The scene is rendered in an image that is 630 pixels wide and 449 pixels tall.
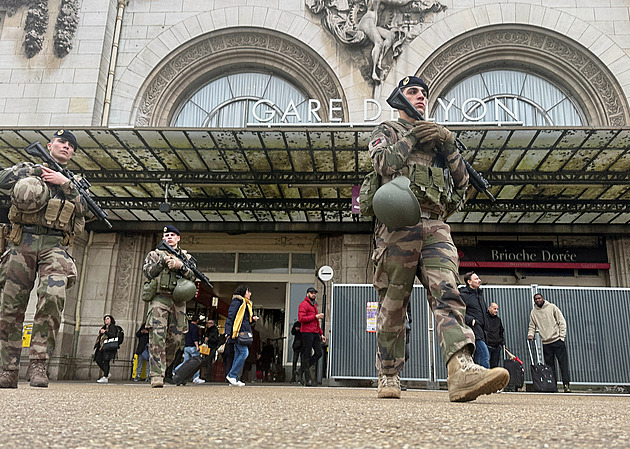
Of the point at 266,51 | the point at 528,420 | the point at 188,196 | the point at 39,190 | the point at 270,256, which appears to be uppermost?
the point at 266,51

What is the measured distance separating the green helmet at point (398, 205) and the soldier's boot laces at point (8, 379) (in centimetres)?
356

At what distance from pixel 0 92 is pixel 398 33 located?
11073 mm

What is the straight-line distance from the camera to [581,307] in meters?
11.5

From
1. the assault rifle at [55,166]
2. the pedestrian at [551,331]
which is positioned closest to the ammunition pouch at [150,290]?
the assault rifle at [55,166]

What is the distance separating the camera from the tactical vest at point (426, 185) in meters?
4.09

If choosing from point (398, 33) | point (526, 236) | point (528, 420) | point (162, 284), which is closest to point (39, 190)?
point (162, 284)

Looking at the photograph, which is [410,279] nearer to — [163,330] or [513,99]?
[163,330]

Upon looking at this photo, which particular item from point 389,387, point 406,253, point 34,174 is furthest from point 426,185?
point 34,174

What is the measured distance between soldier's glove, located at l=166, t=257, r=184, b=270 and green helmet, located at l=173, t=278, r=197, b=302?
0.21 meters

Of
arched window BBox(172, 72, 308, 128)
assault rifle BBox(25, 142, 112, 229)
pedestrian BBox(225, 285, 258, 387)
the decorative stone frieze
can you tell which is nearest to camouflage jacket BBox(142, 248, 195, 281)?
assault rifle BBox(25, 142, 112, 229)

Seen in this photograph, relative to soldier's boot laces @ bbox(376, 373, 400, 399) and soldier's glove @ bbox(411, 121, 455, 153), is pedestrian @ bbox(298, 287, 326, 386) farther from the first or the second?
soldier's glove @ bbox(411, 121, 455, 153)

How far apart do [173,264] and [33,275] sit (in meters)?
2.20

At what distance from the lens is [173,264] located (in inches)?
292

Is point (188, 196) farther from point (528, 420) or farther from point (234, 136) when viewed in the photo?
point (528, 420)
